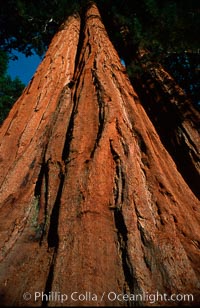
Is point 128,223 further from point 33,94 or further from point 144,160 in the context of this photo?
point 33,94

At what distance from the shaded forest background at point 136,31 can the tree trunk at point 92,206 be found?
6.12 feet

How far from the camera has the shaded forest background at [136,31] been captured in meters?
4.96

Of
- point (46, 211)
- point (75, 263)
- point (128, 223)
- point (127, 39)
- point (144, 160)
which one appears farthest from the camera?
point (127, 39)

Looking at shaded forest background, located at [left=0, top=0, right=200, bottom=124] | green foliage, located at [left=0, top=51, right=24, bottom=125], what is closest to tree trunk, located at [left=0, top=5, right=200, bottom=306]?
shaded forest background, located at [left=0, top=0, right=200, bottom=124]

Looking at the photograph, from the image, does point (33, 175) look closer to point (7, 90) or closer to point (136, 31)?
point (136, 31)

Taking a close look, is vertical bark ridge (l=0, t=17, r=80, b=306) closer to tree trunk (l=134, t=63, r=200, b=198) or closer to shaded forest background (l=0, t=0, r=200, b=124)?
tree trunk (l=134, t=63, r=200, b=198)

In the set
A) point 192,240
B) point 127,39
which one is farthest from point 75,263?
point 127,39

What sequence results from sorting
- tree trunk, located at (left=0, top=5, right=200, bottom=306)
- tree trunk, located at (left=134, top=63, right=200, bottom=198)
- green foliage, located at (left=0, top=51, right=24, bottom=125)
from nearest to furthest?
1. tree trunk, located at (left=0, top=5, right=200, bottom=306)
2. tree trunk, located at (left=134, top=63, right=200, bottom=198)
3. green foliage, located at (left=0, top=51, right=24, bottom=125)

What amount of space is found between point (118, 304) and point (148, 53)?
441cm

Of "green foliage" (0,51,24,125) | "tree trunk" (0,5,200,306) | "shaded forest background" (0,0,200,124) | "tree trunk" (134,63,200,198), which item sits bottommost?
"tree trunk" (0,5,200,306)

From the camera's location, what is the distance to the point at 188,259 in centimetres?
219

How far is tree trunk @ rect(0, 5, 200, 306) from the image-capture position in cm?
191

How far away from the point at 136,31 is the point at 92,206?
15.3 feet

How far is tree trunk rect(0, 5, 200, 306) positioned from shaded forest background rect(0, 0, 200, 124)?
1865mm
